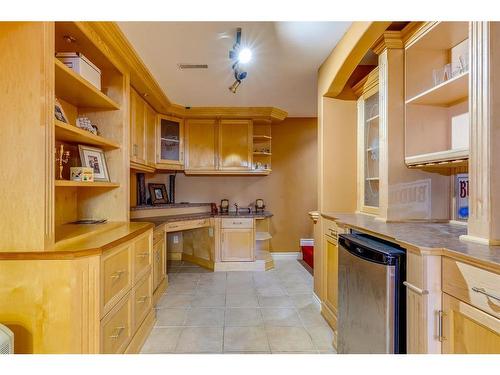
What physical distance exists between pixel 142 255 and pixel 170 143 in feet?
7.61

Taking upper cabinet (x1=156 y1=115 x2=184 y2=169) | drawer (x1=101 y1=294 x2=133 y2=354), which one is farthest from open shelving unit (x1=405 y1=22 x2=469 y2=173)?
upper cabinet (x1=156 y1=115 x2=184 y2=169)

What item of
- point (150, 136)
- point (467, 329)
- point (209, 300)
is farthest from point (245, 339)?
point (150, 136)

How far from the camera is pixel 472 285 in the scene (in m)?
1.00

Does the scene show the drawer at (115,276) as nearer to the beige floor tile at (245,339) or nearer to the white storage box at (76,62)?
the beige floor tile at (245,339)

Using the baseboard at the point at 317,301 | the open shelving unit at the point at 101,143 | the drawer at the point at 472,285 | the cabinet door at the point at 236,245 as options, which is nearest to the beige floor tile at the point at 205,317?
the baseboard at the point at 317,301

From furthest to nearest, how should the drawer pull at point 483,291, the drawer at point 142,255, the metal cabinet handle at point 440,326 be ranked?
the drawer at point 142,255
the metal cabinet handle at point 440,326
the drawer pull at point 483,291

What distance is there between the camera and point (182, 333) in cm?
225

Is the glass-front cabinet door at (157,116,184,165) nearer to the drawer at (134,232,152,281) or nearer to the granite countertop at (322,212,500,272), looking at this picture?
the drawer at (134,232,152,281)

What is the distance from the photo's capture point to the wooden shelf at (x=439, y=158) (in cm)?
147

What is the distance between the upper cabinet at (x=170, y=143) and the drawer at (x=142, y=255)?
6.10 feet

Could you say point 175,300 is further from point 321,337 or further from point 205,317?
point 321,337
